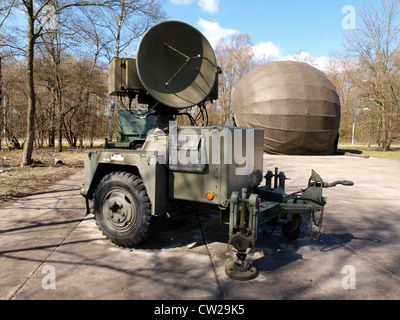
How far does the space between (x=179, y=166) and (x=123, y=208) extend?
38.9 inches

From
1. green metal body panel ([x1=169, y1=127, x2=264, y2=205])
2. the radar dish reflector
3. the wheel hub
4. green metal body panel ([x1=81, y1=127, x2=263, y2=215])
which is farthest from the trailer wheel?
the radar dish reflector

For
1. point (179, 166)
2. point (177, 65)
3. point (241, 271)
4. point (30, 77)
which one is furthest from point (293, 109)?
point (241, 271)

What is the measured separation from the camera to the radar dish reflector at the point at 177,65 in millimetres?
4645

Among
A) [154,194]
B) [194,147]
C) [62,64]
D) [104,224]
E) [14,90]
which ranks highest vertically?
[62,64]

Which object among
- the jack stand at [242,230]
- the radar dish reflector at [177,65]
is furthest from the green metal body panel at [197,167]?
the radar dish reflector at [177,65]

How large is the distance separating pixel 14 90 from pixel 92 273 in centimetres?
2174

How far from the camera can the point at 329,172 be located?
11.8 meters

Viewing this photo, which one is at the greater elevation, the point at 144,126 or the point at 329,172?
the point at 144,126

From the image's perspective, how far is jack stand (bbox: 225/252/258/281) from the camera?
11.1ft

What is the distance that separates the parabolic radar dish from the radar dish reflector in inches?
522

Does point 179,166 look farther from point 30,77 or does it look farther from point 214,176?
point 30,77

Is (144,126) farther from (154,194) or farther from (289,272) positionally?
(289,272)

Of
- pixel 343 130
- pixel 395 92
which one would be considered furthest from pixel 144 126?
pixel 343 130
